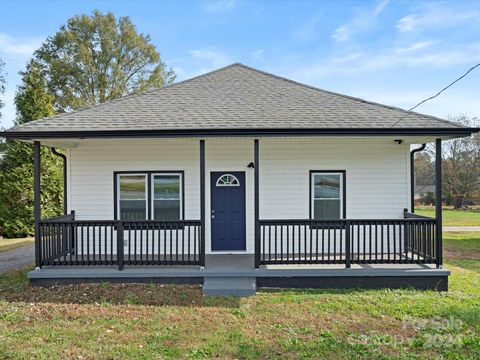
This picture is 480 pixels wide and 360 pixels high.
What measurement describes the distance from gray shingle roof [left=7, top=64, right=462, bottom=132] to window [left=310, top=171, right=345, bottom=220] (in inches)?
63.7

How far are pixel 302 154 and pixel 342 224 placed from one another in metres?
2.24

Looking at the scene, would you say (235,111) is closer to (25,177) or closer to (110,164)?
(110,164)

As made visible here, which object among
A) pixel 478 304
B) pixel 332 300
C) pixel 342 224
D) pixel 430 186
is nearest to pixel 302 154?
pixel 342 224

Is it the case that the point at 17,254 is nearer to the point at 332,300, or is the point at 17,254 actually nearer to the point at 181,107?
the point at 181,107

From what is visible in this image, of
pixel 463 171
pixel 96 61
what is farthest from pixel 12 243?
pixel 463 171

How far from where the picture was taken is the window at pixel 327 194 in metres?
8.65

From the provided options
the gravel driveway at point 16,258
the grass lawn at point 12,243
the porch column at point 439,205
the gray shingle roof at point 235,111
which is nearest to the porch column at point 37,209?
the gray shingle roof at point 235,111

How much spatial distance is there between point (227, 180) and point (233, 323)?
13.6 ft

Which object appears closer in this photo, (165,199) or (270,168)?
(165,199)

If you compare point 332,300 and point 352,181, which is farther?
point 352,181

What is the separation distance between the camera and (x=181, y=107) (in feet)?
27.3

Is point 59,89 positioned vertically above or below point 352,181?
above

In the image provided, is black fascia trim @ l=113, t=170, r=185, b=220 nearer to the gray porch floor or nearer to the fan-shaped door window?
the fan-shaped door window

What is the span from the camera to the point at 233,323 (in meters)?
5.15
